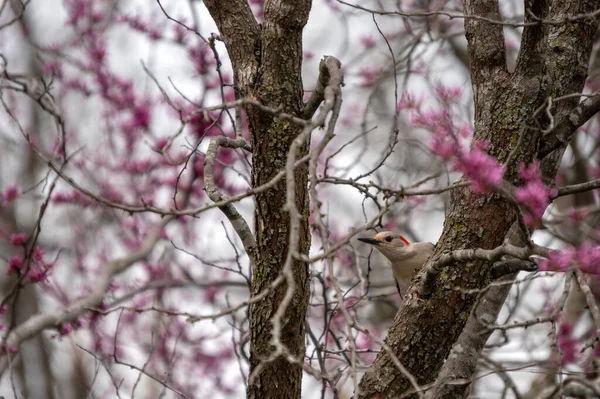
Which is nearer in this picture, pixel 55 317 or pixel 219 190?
pixel 219 190

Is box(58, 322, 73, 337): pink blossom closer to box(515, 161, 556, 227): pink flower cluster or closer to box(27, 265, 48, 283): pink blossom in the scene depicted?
box(27, 265, 48, 283): pink blossom

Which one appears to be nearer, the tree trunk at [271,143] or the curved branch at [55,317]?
the tree trunk at [271,143]

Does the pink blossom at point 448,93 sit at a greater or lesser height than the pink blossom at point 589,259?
greater

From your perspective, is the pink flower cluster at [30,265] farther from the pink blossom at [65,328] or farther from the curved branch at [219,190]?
the curved branch at [219,190]

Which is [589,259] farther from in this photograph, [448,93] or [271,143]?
[448,93]

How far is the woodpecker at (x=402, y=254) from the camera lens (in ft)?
17.9

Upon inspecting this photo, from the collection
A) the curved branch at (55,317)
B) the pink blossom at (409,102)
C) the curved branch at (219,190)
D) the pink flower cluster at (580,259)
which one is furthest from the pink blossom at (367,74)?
the pink flower cluster at (580,259)

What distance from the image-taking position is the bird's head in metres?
5.55

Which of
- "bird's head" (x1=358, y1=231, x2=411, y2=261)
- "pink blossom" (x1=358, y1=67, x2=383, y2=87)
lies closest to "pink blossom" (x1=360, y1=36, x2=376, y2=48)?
"pink blossom" (x1=358, y1=67, x2=383, y2=87)

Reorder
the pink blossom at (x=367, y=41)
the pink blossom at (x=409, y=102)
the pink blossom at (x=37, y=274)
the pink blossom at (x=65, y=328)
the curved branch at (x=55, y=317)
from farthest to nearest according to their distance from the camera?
the pink blossom at (x=367, y=41)
the pink blossom at (x=409, y=102)
the pink blossom at (x=65, y=328)
the pink blossom at (x=37, y=274)
the curved branch at (x=55, y=317)

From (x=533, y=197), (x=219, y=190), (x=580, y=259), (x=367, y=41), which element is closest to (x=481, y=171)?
(x=533, y=197)

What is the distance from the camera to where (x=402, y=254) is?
5523 millimetres

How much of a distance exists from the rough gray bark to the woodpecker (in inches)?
77.8

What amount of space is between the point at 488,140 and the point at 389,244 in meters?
2.42
